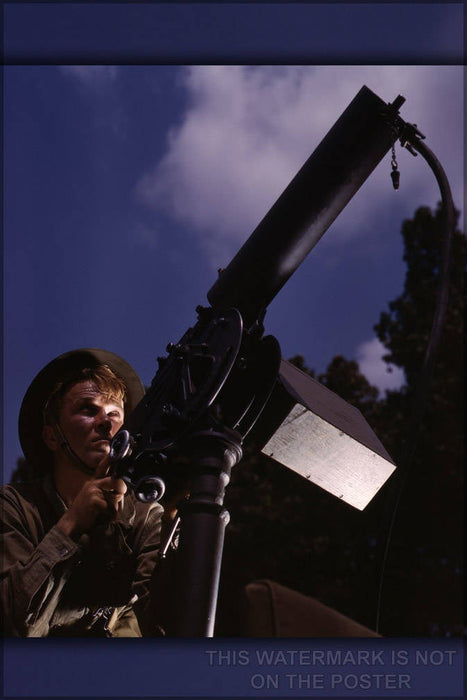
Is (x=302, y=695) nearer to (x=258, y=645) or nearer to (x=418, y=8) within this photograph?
(x=258, y=645)

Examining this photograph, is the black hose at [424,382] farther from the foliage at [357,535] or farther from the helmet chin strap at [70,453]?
the foliage at [357,535]

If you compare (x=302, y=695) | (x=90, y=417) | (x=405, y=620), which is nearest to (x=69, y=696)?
(x=302, y=695)

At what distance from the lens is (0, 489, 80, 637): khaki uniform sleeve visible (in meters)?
1.94

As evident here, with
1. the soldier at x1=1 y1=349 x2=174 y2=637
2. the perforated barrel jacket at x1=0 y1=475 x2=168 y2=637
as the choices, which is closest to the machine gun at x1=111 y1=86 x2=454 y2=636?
the soldier at x1=1 y1=349 x2=174 y2=637

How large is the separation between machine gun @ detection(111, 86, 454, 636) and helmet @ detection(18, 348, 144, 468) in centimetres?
58

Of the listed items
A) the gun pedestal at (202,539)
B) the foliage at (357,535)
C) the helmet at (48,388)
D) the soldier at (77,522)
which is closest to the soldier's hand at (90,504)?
the soldier at (77,522)

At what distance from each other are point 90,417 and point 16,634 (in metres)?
0.80

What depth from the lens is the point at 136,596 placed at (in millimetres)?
2186

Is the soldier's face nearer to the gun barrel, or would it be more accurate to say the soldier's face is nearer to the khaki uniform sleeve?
the khaki uniform sleeve

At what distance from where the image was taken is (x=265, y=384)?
1.98 metres

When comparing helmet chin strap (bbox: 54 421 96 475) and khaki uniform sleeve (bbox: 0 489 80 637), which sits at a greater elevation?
helmet chin strap (bbox: 54 421 96 475)

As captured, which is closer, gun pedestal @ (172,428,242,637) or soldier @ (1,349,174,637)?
gun pedestal @ (172,428,242,637)

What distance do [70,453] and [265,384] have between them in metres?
0.89

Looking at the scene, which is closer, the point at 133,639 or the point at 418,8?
the point at 133,639
